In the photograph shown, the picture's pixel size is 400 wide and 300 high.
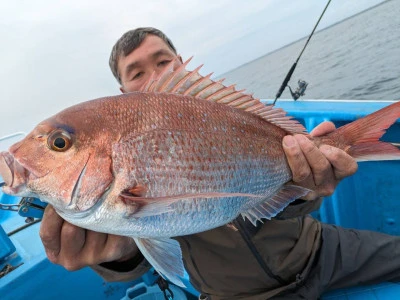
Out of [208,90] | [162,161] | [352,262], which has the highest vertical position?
[208,90]

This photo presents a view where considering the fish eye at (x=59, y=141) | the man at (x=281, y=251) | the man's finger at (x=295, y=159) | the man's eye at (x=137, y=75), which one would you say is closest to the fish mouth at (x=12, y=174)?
the fish eye at (x=59, y=141)

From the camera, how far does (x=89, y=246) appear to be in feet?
4.98

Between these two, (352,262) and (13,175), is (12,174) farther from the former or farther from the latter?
(352,262)

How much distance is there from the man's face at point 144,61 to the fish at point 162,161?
132 centimetres

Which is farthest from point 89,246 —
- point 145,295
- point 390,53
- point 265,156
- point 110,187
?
point 390,53

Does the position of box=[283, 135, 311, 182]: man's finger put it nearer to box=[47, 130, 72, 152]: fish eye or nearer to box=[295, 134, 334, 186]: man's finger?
box=[295, 134, 334, 186]: man's finger

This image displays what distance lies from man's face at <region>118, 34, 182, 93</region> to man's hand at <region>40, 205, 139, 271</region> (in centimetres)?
156

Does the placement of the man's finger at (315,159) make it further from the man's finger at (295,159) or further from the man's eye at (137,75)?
the man's eye at (137,75)

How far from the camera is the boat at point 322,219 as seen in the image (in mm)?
2248

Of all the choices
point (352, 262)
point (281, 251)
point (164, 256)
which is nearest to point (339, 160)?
point (281, 251)

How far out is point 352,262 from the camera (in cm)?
208

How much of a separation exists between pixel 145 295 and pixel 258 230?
152cm

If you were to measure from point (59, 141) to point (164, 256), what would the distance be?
67 centimetres

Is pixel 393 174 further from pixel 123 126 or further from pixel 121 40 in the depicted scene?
pixel 121 40
